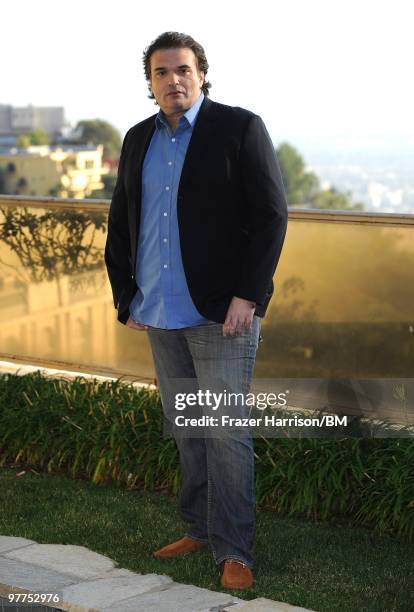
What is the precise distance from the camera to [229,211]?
3.71 metres

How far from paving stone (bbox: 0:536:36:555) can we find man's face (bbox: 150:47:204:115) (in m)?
1.75

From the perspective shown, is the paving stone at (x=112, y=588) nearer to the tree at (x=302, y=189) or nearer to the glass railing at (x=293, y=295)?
the glass railing at (x=293, y=295)

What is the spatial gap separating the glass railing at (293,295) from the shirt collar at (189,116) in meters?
1.68

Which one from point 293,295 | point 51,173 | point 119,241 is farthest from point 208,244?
point 51,173

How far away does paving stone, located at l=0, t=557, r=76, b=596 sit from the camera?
3.66 meters

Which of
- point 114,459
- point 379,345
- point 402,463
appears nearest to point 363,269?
point 379,345

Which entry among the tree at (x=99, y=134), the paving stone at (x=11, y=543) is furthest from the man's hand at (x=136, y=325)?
the tree at (x=99, y=134)

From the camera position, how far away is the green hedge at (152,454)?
4.63 metres

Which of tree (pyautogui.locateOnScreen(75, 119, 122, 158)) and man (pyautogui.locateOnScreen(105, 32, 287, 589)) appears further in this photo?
tree (pyautogui.locateOnScreen(75, 119, 122, 158))

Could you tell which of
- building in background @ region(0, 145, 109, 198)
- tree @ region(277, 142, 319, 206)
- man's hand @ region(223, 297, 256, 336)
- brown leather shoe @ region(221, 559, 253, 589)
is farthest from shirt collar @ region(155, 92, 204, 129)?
tree @ region(277, 142, 319, 206)

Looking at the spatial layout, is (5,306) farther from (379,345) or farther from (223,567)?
(223,567)

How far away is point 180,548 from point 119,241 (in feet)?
3.86

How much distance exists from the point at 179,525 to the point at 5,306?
104 inches

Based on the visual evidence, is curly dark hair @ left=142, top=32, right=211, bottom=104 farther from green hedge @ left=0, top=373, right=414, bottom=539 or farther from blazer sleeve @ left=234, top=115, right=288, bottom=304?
green hedge @ left=0, top=373, right=414, bottom=539
